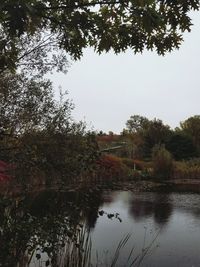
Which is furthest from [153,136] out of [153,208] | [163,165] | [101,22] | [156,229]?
[101,22]

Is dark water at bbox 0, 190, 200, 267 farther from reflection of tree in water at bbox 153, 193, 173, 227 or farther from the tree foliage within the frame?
the tree foliage

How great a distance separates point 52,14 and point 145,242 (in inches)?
350

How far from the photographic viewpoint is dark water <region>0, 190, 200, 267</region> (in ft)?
15.8

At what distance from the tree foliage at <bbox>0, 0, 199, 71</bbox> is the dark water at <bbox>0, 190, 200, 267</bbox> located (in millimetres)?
2112

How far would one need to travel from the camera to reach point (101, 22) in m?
3.03

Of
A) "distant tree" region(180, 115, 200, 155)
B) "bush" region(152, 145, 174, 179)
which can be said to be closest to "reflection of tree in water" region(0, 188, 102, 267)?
"bush" region(152, 145, 174, 179)

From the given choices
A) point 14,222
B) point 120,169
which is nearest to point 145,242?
point 14,222

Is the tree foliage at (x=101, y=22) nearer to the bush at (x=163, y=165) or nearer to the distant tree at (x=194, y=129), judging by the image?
the bush at (x=163, y=165)

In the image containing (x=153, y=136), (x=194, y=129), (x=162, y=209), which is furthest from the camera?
(x=194, y=129)

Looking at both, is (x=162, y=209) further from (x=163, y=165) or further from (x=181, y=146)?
(x=181, y=146)

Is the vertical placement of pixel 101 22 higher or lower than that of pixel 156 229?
higher

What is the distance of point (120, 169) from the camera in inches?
1277

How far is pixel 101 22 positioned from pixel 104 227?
10.8 m

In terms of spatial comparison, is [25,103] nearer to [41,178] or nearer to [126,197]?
[41,178]
